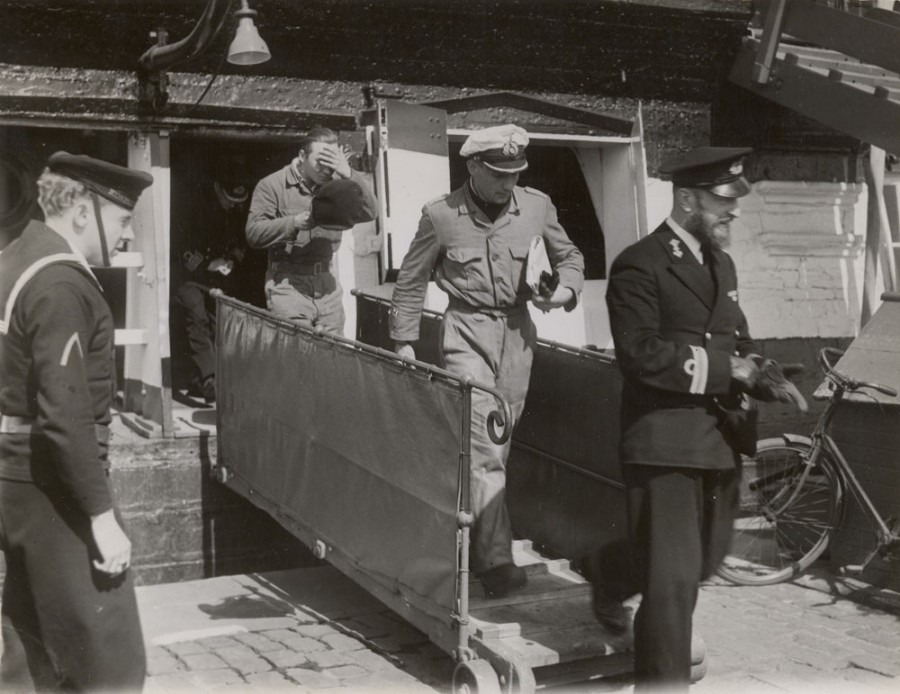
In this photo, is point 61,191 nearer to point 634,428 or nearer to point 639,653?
point 634,428

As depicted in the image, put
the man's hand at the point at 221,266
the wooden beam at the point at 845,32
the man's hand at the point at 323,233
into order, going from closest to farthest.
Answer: the man's hand at the point at 323,233 → the wooden beam at the point at 845,32 → the man's hand at the point at 221,266

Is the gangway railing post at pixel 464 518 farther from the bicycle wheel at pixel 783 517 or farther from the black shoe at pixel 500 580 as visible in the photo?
the bicycle wheel at pixel 783 517

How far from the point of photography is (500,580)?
5434 millimetres

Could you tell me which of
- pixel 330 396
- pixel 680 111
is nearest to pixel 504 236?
pixel 330 396

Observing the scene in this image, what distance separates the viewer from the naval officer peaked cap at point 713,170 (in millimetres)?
4477

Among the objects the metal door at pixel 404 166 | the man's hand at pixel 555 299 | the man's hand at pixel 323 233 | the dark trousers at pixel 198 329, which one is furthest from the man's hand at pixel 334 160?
the dark trousers at pixel 198 329

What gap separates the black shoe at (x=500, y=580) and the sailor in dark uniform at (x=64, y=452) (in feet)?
7.04

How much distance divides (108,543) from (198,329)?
18.6 feet

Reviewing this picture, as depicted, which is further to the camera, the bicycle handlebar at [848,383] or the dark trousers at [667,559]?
the bicycle handlebar at [848,383]

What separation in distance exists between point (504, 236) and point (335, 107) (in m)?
2.73

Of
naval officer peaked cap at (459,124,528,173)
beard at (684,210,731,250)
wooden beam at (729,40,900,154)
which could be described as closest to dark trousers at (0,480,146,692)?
beard at (684,210,731,250)

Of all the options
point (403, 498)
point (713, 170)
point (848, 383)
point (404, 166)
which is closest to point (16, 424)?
point (403, 498)

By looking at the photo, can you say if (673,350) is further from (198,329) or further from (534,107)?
(198,329)

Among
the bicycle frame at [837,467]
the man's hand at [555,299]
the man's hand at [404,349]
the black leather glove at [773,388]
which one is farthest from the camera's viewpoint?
the bicycle frame at [837,467]
